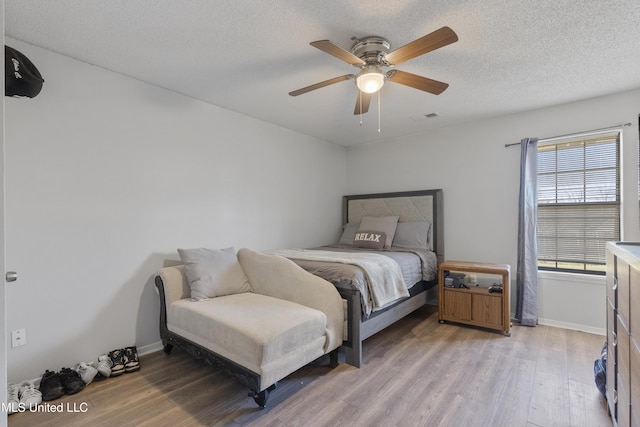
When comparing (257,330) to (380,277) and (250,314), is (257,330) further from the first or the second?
(380,277)

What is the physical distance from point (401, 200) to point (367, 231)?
0.72 metres

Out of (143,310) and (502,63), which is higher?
(502,63)

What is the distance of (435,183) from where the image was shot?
423 cm

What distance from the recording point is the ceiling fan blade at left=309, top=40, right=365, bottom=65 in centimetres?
174

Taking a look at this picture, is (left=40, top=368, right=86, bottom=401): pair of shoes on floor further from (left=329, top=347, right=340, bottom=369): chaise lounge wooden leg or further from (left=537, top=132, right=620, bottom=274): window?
(left=537, top=132, right=620, bottom=274): window

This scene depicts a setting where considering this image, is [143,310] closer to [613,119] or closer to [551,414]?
[551,414]

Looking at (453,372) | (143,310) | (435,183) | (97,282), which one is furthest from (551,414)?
(97,282)

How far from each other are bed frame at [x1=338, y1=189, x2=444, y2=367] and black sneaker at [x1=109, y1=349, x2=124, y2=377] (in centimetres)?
176

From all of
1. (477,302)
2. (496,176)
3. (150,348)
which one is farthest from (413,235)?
(150,348)

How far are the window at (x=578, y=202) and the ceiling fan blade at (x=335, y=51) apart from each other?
2.84 m

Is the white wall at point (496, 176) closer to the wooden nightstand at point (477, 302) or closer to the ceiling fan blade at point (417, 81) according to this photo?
the wooden nightstand at point (477, 302)

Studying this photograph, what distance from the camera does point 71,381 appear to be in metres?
2.11

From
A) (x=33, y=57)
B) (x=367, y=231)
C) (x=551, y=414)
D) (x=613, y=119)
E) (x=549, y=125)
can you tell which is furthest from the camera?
(x=367, y=231)

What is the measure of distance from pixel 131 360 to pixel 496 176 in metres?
4.23
